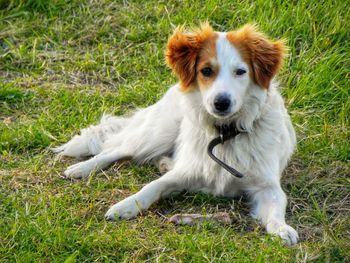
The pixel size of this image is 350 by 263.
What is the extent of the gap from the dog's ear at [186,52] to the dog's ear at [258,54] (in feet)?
0.64

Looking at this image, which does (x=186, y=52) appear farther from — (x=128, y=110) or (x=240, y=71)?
(x=128, y=110)

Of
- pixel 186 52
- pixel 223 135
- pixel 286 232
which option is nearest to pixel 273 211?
pixel 286 232

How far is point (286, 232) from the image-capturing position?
4.82 metres

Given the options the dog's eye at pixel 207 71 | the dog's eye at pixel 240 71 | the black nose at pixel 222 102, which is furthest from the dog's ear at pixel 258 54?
the black nose at pixel 222 102

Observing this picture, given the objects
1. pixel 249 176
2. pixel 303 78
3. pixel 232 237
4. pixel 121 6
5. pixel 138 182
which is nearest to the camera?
pixel 232 237

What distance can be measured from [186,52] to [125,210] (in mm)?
1059

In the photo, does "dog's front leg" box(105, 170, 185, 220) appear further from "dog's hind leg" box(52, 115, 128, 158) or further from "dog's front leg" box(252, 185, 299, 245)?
"dog's hind leg" box(52, 115, 128, 158)

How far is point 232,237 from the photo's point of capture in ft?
15.9

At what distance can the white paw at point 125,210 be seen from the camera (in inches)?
202

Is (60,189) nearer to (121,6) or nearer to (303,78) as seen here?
(303,78)

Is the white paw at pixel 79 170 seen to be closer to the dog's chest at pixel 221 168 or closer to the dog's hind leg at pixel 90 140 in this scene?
the dog's hind leg at pixel 90 140

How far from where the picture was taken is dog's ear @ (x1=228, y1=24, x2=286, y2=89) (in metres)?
5.28

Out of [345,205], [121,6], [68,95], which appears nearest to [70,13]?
[121,6]

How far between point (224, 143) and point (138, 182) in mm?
678
